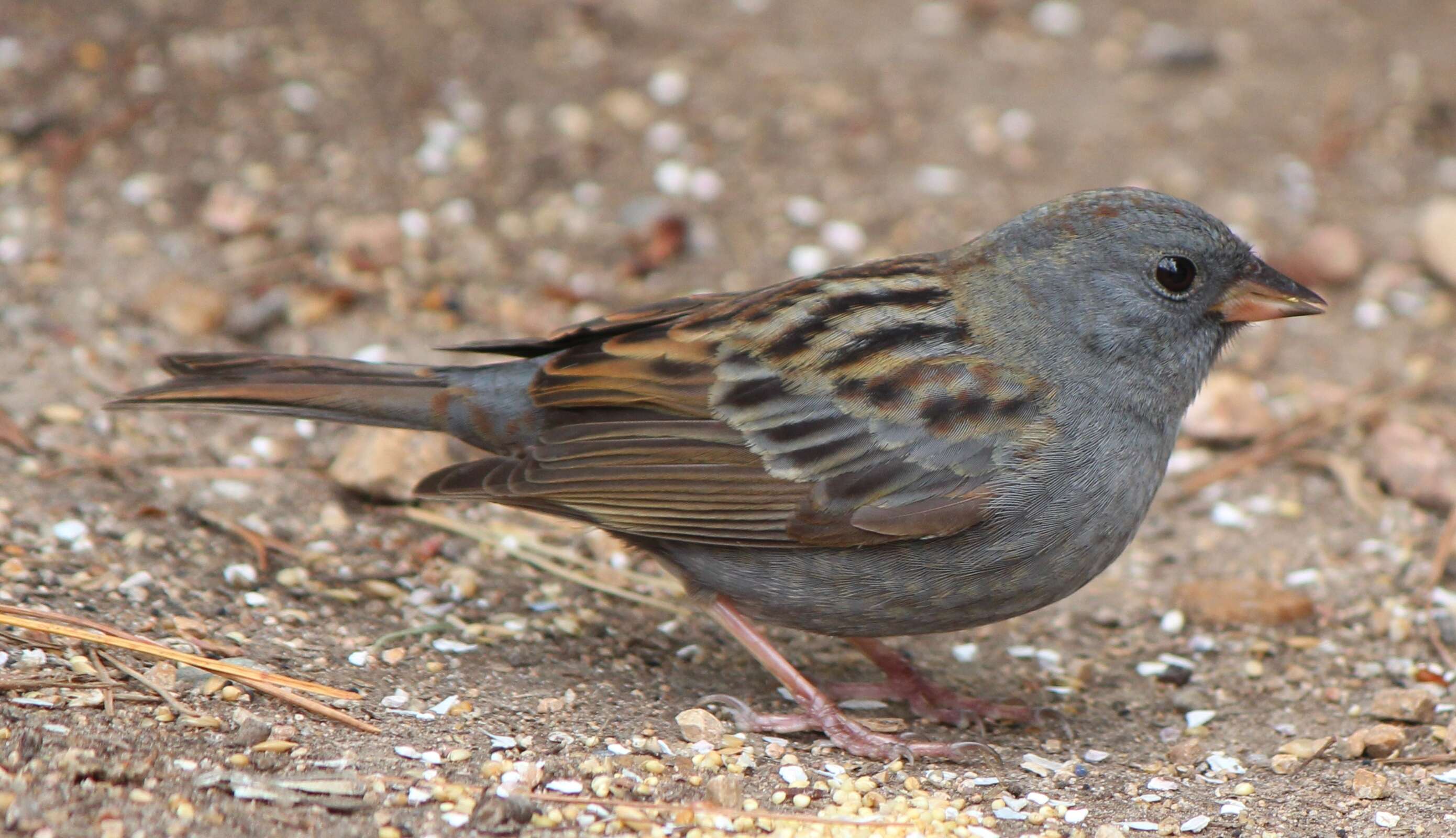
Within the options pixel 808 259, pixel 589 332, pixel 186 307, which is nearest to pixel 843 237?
pixel 808 259

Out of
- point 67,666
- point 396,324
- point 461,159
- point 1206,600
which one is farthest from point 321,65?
point 1206,600

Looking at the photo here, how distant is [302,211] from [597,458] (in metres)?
2.93

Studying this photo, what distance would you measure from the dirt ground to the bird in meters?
0.45

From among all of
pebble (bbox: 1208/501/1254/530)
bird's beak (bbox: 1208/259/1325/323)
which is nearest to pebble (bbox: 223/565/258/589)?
bird's beak (bbox: 1208/259/1325/323)

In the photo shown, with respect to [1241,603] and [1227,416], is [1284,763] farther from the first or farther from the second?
[1227,416]

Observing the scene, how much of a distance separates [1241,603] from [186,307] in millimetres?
3892

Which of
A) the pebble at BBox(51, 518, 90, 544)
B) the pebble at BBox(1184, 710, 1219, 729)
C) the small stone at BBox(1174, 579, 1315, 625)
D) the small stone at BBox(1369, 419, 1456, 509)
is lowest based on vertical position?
the pebble at BBox(1184, 710, 1219, 729)

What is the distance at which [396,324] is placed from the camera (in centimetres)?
588

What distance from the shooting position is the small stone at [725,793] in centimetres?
342

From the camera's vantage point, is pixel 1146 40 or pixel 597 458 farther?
pixel 1146 40

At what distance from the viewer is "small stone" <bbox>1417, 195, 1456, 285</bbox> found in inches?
255

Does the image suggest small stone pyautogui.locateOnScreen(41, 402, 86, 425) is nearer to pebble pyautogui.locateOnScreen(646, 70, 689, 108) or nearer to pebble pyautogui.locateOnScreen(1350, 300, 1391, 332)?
pebble pyautogui.locateOnScreen(646, 70, 689, 108)

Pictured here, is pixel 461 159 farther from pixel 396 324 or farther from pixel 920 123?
pixel 920 123

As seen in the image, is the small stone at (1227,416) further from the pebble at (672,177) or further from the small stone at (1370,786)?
the pebble at (672,177)
